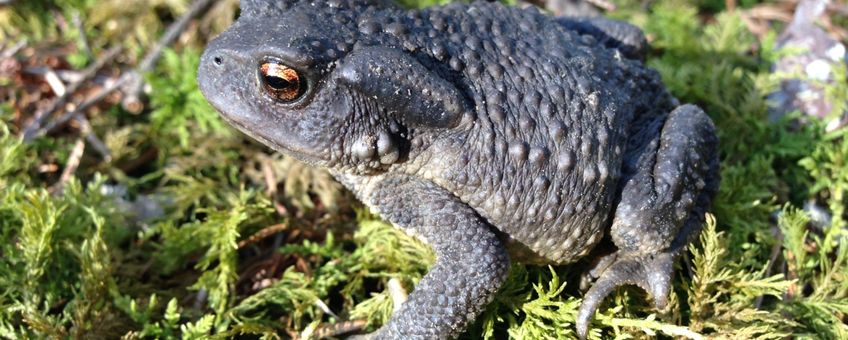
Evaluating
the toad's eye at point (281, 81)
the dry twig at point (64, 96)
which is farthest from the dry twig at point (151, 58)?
the toad's eye at point (281, 81)

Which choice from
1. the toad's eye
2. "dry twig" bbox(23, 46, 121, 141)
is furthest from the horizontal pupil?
"dry twig" bbox(23, 46, 121, 141)

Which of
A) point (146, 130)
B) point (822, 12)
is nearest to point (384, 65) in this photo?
point (146, 130)

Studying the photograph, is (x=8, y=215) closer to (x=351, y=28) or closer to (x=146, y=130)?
(x=146, y=130)

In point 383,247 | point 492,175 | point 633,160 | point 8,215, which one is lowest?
point 8,215

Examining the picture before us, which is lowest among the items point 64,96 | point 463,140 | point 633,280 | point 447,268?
point 64,96

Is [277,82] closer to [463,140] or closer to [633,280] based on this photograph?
[463,140]

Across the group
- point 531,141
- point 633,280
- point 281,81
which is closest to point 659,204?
point 633,280

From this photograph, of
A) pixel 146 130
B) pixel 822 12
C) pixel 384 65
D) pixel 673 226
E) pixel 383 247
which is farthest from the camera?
pixel 822 12

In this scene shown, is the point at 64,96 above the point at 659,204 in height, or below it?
below
